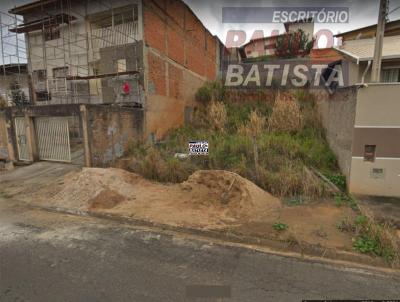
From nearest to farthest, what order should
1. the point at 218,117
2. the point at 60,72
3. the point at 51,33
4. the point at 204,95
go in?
the point at 218,117
the point at 51,33
the point at 60,72
the point at 204,95

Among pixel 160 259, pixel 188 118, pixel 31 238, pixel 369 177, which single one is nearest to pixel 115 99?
pixel 188 118

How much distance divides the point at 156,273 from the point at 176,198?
2640 mm

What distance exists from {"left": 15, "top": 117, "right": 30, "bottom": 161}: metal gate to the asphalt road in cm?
695

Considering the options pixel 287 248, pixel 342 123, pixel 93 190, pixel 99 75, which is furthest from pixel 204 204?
pixel 99 75

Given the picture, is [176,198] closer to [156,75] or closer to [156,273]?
[156,273]

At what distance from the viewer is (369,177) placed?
5.27 m

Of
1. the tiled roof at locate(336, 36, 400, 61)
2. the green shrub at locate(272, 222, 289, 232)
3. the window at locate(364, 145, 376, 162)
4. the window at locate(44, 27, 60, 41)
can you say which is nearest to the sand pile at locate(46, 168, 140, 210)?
the green shrub at locate(272, 222, 289, 232)

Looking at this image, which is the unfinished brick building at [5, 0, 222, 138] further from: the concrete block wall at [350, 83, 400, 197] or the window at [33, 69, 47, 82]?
the concrete block wall at [350, 83, 400, 197]

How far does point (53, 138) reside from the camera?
9.15m

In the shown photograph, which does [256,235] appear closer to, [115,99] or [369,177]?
[369,177]

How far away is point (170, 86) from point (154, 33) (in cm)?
268

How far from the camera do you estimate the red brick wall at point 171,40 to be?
10.7m

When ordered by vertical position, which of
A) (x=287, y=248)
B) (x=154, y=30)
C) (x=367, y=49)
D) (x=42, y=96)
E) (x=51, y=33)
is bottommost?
(x=287, y=248)

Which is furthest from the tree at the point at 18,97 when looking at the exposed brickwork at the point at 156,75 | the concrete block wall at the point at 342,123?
the concrete block wall at the point at 342,123
